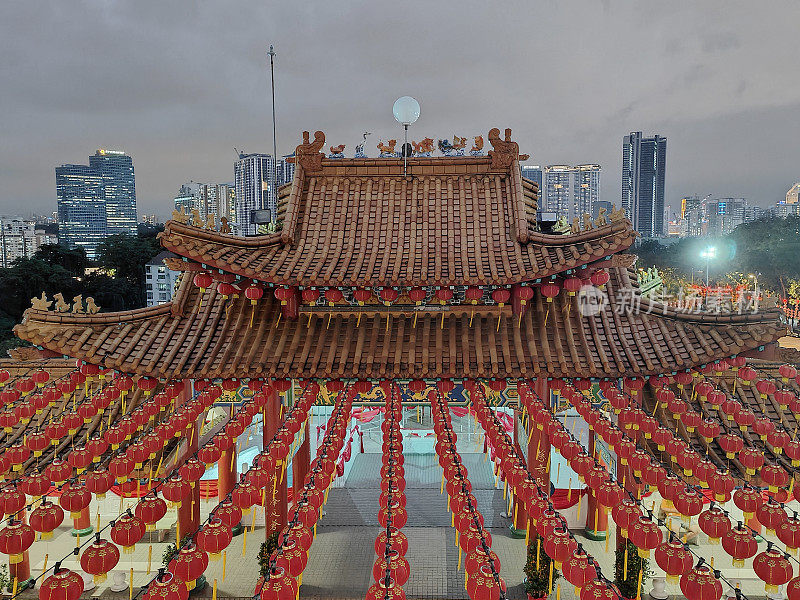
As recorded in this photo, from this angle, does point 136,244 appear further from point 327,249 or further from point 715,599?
point 715,599

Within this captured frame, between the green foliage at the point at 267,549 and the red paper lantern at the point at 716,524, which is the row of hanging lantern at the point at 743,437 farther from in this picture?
the green foliage at the point at 267,549

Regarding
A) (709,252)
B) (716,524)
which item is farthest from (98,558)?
(709,252)

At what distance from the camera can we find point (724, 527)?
679 cm

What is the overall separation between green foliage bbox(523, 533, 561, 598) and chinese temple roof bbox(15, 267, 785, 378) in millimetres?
4236

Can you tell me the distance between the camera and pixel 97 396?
9.09 m

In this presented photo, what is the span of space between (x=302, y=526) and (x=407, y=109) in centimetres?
782

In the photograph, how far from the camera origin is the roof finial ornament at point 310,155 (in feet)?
34.8

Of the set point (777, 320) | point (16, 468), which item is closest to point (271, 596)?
point (16, 468)

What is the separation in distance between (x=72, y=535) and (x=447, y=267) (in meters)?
12.1

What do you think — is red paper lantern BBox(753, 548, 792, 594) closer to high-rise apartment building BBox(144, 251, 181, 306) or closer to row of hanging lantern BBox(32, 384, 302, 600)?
row of hanging lantern BBox(32, 384, 302, 600)

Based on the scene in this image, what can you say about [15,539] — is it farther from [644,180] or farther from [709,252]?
[644,180]

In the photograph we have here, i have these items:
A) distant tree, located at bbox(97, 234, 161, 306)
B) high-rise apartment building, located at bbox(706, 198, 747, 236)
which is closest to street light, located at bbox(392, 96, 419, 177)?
distant tree, located at bbox(97, 234, 161, 306)

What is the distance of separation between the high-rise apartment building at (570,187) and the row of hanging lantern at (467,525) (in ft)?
237

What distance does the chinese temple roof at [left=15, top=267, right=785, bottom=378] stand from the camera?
812 cm
